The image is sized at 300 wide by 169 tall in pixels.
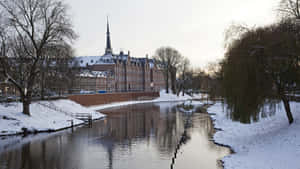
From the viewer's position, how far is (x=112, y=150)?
1945cm

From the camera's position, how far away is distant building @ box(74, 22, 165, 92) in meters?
81.5

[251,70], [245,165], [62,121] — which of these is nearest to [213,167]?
[245,165]

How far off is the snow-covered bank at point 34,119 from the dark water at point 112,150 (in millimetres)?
1879

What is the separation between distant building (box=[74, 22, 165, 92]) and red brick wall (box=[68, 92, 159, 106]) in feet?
31.9

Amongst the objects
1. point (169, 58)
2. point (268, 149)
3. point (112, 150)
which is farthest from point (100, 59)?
point (268, 149)

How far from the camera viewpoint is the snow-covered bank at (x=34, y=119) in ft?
86.6

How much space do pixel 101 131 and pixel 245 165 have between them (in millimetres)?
16666

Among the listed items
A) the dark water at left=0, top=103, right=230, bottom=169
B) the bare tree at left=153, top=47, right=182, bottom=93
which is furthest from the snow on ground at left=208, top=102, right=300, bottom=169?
the bare tree at left=153, top=47, right=182, bottom=93

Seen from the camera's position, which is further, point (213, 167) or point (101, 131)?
point (101, 131)

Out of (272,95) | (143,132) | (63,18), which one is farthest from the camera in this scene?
(63,18)

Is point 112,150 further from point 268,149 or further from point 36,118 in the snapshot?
point 36,118

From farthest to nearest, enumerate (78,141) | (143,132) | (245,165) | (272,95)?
1. (143,132)
2. (78,141)
3. (272,95)
4. (245,165)

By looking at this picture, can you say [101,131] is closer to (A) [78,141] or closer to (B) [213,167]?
(A) [78,141]

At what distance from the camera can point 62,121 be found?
3161cm
